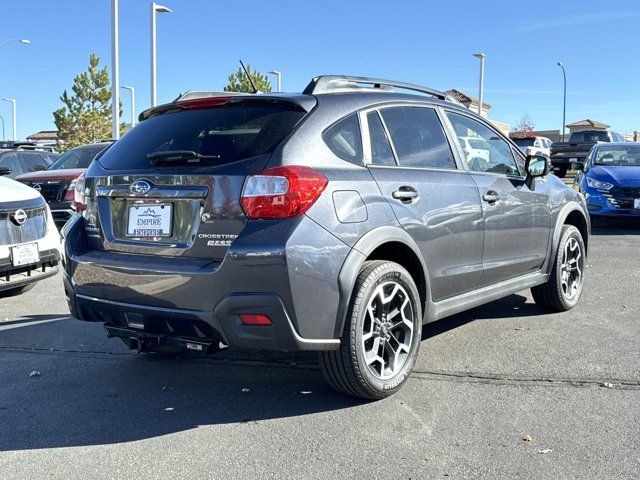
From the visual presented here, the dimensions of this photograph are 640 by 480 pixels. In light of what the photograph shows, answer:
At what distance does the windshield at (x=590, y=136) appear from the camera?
32059 millimetres

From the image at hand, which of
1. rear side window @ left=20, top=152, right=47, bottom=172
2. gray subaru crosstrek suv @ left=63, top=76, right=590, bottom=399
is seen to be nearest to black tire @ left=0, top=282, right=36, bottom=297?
gray subaru crosstrek suv @ left=63, top=76, right=590, bottom=399

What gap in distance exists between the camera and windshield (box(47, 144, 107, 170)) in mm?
12898

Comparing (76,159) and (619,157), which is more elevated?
(619,157)

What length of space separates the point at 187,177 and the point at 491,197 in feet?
7.30

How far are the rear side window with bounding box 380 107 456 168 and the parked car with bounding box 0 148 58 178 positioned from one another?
37.0 feet

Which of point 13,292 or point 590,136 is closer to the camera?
point 13,292

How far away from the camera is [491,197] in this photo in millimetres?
4672

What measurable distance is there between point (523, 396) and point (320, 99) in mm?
1993

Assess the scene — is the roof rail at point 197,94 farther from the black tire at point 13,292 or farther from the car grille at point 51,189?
the car grille at point 51,189

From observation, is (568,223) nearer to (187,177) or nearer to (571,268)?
(571,268)

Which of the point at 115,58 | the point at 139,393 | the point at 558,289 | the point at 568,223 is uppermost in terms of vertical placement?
the point at 115,58

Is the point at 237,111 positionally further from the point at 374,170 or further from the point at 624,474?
the point at 624,474

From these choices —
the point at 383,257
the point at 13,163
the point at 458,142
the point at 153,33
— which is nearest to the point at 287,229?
the point at 383,257

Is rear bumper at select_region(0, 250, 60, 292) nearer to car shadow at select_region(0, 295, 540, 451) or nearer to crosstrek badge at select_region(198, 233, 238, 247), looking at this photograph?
car shadow at select_region(0, 295, 540, 451)
